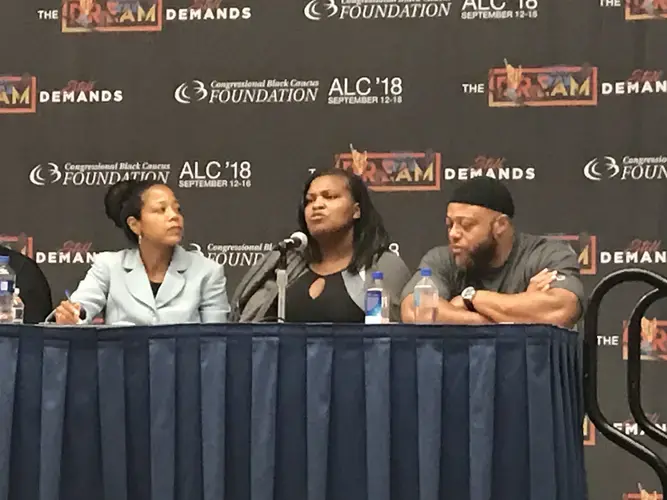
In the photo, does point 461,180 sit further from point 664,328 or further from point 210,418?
point 210,418

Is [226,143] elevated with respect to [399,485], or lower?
elevated

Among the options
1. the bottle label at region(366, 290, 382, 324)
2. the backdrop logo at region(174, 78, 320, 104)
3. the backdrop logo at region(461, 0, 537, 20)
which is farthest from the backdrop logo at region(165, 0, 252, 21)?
the bottle label at region(366, 290, 382, 324)

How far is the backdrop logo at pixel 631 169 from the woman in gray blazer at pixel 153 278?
1.64 metres

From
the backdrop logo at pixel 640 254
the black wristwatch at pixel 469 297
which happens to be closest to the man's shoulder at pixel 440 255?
the black wristwatch at pixel 469 297

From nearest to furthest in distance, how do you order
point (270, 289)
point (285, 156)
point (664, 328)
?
point (270, 289), point (664, 328), point (285, 156)

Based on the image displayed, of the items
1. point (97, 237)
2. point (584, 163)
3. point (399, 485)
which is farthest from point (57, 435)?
point (584, 163)

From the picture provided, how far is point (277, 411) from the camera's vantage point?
2.22 metres

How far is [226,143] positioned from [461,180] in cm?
101

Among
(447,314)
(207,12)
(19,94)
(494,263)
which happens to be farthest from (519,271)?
(19,94)

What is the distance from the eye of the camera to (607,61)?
4172 mm

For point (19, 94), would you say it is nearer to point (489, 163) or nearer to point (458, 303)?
point (489, 163)

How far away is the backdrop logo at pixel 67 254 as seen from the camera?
174 inches

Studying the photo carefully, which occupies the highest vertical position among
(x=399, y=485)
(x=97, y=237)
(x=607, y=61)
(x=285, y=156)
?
(x=607, y=61)

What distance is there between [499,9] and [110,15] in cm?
167
